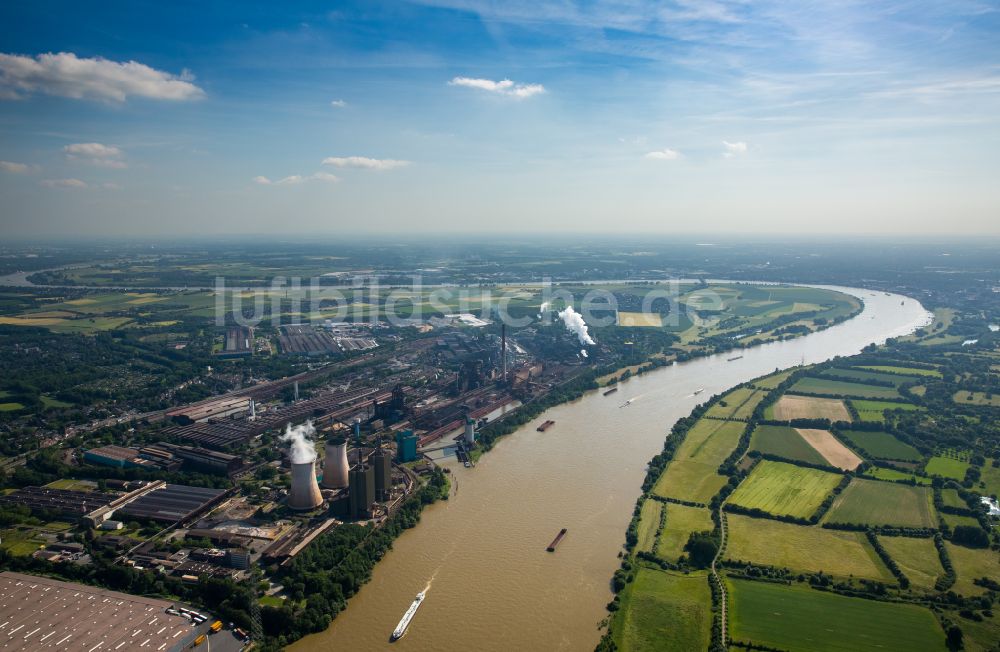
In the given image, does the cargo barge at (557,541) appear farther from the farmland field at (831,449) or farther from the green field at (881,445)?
the green field at (881,445)

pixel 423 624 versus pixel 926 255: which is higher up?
pixel 926 255

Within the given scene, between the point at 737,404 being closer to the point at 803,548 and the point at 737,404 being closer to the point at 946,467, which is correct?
the point at 946,467

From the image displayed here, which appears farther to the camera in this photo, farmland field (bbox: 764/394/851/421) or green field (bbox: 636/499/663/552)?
farmland field (bbox: 764/394/851/421)

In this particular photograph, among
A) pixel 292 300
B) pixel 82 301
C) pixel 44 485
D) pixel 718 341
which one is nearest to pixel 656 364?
pixel 718 341

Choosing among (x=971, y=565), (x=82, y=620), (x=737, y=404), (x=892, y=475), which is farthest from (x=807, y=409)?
(x=82, y=620)

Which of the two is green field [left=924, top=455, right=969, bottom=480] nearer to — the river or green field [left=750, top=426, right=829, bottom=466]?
green field [left=750, top=426, right=829, bottom=466]

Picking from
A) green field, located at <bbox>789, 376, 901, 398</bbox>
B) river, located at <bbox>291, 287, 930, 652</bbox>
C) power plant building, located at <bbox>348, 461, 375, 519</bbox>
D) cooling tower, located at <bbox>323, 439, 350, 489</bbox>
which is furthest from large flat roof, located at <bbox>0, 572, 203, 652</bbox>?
green field, located at <bbox>789, 376, 901, 398</bbox>

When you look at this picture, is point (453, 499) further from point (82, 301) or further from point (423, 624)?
point (82, 301)
